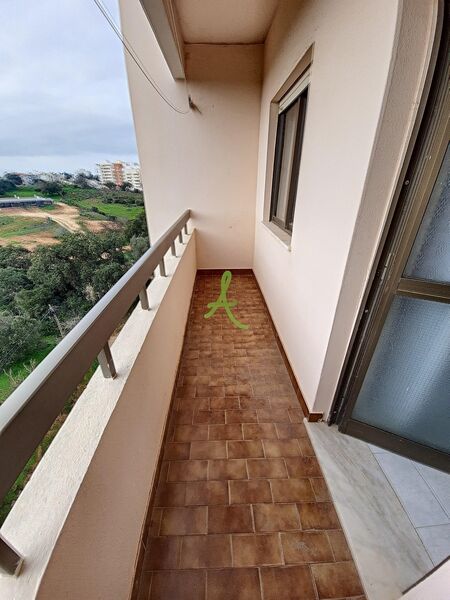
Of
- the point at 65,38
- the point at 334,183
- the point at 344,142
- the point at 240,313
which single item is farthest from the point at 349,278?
the point at 240,313

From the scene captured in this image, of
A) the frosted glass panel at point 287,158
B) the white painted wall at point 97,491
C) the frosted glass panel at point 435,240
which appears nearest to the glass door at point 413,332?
the frosted glass panel at point 435,240

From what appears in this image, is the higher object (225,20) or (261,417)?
(225,20)

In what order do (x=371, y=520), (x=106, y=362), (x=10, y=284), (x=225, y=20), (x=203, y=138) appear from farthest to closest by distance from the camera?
(x=203, y=138) < (x=225, y=20) < (x=371, y=520) < (x=106, y=362) < (x=10, y=284)

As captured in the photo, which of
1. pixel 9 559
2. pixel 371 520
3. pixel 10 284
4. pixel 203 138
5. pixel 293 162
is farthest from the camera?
pixel 203 138

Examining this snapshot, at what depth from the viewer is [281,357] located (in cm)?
208

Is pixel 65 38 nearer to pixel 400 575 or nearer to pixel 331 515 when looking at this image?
pixel 331 515

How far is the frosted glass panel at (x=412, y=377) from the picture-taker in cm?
107

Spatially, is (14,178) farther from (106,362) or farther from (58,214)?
(106,362)

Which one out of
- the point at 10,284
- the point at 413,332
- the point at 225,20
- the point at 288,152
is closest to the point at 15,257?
the point at 10,284

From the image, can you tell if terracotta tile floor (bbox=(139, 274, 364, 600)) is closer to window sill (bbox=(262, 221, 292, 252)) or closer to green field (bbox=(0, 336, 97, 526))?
green field (bbox=(0, 336, 97, 526))

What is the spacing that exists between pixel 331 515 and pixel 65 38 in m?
2.09

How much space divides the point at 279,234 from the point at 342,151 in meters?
1.30

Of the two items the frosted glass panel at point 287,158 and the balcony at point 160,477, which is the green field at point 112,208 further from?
the frosted glass panel at point 287,158

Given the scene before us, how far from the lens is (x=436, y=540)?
1022mm
